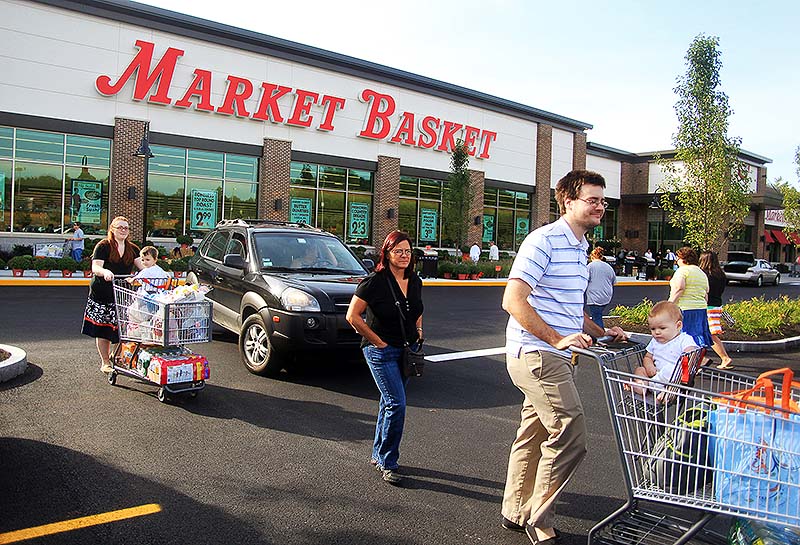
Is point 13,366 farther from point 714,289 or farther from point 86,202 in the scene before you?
point 86,202

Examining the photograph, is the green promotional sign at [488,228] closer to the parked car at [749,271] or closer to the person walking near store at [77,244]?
the parked car at [749,271]

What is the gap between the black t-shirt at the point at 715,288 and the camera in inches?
400

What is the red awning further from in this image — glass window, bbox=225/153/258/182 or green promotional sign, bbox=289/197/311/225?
glass window, bbox=225/153/258/182

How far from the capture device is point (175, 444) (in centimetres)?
546

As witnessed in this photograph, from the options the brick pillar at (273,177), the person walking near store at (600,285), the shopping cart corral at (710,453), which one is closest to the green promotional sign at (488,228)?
the brick pillar at (273,177)

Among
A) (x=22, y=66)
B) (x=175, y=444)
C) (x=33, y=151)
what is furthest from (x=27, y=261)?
(x=175, y=444)

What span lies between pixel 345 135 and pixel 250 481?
86.3 feet

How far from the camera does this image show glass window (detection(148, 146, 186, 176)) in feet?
82.5

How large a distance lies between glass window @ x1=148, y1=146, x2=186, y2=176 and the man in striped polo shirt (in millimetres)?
23793

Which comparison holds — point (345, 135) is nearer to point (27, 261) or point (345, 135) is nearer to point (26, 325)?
point (27, 261)

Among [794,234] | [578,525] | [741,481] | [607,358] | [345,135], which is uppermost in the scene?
[345,135]

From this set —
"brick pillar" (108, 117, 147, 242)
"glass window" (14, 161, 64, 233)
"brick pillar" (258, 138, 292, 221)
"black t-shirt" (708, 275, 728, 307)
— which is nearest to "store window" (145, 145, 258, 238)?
"brick pillar" (258, 138, 292, 221)

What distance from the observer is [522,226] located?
3838 centimetres

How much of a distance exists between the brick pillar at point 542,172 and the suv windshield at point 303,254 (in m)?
30.0
